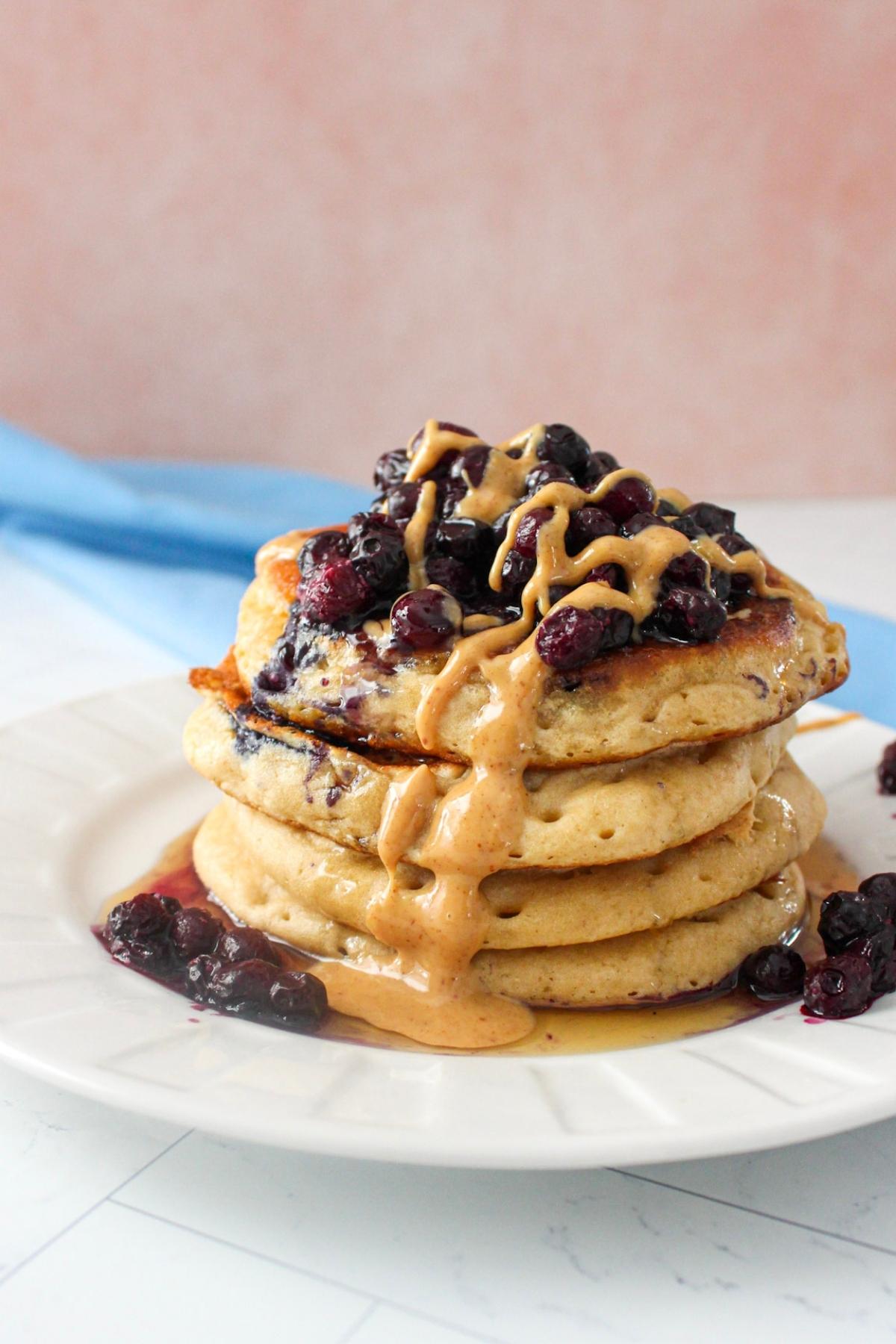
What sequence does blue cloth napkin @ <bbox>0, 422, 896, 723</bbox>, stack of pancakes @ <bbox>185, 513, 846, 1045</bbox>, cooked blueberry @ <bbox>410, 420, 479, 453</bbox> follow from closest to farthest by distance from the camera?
1. stack of pancakes @ <bbox>185, 513, 846, 1045</bbox>
2. cooked blueberry @ <bbox>410, 420, 479, 453</bbox>
3. blue cloth napkin @ <bbox>0, 422, 896, 723</bbox>

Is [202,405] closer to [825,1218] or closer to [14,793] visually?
[14,793]

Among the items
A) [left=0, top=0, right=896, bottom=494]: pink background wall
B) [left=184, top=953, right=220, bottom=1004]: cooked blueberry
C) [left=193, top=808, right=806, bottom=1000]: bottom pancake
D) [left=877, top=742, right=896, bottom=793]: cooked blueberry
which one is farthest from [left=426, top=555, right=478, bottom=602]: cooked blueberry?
[left=0, top=0, right=896, bottom=494]: pink background wall

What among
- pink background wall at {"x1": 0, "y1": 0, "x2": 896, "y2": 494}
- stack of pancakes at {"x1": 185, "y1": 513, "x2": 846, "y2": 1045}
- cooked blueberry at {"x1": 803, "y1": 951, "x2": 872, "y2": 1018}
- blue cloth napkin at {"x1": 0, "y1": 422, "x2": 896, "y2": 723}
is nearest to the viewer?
cooked blueberry at {"x1": 803, "y1": 951, "x2": 872, "y2": 1018}

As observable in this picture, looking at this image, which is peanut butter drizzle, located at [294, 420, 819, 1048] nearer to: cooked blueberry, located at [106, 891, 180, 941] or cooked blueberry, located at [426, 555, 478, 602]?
cooked blueberry, located at [426, 555, 478, 602]

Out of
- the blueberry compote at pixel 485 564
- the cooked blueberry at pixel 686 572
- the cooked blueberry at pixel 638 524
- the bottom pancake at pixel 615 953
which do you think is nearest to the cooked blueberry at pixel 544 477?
the blueberry compote at pixel 485 564

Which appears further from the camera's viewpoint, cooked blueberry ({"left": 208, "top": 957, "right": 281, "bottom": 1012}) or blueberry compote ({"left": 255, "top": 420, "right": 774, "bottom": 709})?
blueberry compote ({"left": 255, "top": 420, "right": 774, "bottom": 709})
